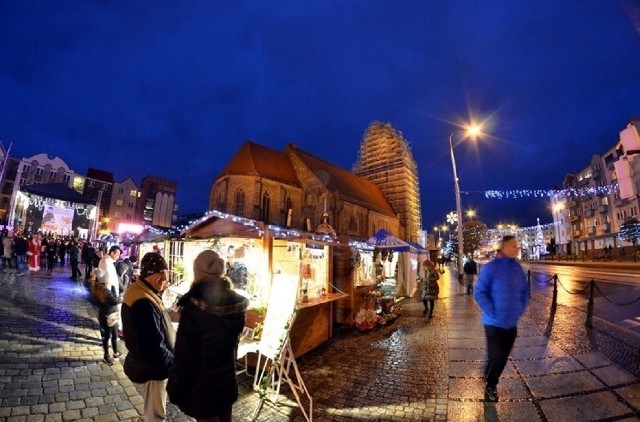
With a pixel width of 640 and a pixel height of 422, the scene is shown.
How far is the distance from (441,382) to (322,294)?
3658 mm

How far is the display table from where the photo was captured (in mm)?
6504

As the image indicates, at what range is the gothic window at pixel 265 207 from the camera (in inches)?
1252

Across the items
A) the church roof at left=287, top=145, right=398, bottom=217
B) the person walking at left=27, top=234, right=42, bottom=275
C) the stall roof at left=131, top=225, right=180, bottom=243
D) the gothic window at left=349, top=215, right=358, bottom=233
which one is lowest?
the person walking at left=27, top=234, right=42, bottom=275

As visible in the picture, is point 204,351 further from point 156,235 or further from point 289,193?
point 289,193

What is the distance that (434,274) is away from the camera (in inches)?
425

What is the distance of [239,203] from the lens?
103 ft

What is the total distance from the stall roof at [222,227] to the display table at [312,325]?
1929 millimetres

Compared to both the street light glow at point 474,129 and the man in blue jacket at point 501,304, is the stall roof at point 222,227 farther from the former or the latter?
the street light glow at point 474,129

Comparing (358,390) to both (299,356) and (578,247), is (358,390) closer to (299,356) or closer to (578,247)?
(299,356)

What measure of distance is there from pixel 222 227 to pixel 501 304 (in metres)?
5.95

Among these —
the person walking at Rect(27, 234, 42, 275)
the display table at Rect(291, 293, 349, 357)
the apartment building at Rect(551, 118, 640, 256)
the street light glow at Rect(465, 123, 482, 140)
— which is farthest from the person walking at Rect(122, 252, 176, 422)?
the apartment building at Rect(551, 118, 640, 256)

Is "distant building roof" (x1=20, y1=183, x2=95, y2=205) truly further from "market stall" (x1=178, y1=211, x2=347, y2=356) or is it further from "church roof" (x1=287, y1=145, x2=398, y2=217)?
"market stall" (x1=178, y1=211, x2=347, y2=356)

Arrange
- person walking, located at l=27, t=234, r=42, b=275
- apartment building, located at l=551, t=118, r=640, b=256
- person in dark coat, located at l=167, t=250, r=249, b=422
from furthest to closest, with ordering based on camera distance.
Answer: apartment building, located at l=551, t=118, r=640, b=256
person walking, located at l=27, t=234, r=42, b=275
person in dark coat, located at l=167, t=250, r=249, b=422

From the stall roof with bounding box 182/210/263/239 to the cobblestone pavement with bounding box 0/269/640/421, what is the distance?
2920mm
